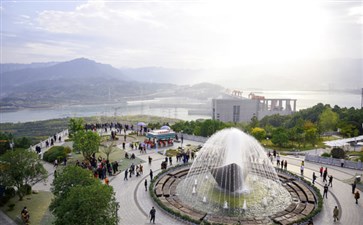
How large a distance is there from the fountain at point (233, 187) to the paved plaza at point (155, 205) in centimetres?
228

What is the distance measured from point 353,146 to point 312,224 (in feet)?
81.9

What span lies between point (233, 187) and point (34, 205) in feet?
41.7

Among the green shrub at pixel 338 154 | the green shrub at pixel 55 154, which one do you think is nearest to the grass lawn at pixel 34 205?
the green shrub at pixel 55 154

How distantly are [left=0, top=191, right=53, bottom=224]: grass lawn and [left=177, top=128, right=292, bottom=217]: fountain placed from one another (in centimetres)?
852

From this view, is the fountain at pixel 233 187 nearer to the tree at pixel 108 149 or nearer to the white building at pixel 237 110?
the tree at pixel 108 149

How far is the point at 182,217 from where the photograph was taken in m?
15.2

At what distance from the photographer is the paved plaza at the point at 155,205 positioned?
15.6 meters

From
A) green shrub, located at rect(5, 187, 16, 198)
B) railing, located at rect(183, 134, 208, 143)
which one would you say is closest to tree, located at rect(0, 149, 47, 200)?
green shrub, located at rect(5, 187, 16, 198)

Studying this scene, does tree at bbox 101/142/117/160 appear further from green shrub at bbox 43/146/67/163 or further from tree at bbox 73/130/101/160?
green shrub at bbox 43/146/67/163

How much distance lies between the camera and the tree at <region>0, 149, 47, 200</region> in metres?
17.1

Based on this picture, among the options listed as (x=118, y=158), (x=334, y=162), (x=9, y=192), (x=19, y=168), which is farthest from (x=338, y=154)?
(x=9, y=192)

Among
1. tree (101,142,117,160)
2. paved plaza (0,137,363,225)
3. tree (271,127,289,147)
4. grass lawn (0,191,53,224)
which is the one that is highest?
tree (271,127,289,147)

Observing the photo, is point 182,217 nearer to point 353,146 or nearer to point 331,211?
point 331,211

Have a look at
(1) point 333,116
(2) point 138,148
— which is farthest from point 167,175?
(1) point 333,116
